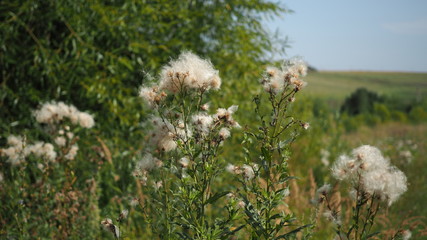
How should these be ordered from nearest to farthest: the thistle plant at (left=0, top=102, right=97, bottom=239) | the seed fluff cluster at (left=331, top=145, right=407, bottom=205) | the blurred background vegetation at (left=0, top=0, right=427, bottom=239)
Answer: the seed fluff cluster at (left=331, top=145, right=407, bottom=205) → the thistle plant at (left=0, top=102, right=97, bottom=239) → the blurred background vegetation at (left=0, top=0, right=427, bottom=239)

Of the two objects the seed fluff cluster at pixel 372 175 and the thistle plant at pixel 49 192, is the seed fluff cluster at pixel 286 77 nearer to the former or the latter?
the seed fluff cluster at pixel 372 175

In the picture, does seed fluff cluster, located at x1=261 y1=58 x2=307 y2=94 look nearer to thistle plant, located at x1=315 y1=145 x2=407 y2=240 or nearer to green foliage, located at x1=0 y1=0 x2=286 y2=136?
thistle plant, located at x1=315 y1=145 x2=407 y2=240

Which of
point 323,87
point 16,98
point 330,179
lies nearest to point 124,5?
point 16,98

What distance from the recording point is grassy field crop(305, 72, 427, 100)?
51125 millimetres

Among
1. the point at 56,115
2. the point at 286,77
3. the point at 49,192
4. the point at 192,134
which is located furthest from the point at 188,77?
the point at 56,115

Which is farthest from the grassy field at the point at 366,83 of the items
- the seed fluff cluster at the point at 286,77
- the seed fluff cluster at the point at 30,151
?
the seed fluff cluster at the point at 286,77

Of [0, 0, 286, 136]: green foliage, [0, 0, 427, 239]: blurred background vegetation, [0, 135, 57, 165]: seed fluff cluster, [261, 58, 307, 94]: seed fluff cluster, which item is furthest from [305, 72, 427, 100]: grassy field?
[261, 58, 307, 94]: seed fluff cluster

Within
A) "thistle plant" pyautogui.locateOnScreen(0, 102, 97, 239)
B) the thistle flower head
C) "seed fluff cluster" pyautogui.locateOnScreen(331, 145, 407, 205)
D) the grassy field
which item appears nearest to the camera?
"seed fluff cluster" pyautogui.locateOnScreen(331, 145, 407, 205)

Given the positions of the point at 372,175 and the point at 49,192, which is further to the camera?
the point at 49,192

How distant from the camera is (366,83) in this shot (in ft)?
202

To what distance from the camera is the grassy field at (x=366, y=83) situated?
168ft

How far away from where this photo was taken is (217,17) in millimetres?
5402

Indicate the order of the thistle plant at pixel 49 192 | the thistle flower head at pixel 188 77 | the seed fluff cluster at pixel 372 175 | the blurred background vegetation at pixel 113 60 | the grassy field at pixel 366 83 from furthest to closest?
the grassy field at pixel 366 83, the blurred background vegetation at pixel 113 60, the thistle plant at pixel 49 192, the thistle flower head at pixel 188 77, the seed fluff cluster at pixel 372 175

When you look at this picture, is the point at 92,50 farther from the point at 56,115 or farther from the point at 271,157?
the point at 271,157
